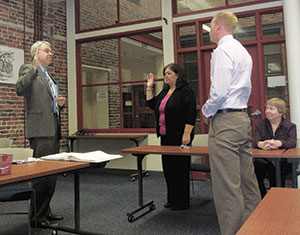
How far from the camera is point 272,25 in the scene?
475 cm

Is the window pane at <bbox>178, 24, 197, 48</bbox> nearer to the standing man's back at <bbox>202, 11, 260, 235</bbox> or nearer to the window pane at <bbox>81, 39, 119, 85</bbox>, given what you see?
the window pane at <bbox>81, 39, 119, 85</bbox>

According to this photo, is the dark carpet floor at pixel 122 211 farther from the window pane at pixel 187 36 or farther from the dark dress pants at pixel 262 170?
the window pane at pixel 187 36

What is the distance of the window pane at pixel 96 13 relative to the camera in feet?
20.3

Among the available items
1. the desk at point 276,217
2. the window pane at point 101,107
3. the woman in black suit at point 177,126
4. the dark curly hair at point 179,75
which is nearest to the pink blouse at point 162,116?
the woman in black suit at point 177,126

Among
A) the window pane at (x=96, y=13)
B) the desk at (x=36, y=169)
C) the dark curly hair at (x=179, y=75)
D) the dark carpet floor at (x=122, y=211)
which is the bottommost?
the dark carpet floor at (x=122, y=211)

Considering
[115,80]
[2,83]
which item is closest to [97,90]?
[115,80]

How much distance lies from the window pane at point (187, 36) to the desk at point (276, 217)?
437 cm

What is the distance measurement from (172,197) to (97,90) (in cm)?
357

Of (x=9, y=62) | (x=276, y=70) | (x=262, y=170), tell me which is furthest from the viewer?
(x=9, y=62)

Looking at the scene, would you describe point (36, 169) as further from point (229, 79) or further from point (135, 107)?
point (135, 107)

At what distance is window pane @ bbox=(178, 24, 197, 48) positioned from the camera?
5.25 meters

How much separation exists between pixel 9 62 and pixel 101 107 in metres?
1.95

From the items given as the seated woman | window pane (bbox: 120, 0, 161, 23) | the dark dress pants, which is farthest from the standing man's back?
window pane (bbox: 120, 0, 161, 23)

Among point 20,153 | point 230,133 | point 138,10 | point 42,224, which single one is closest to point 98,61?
point 138,10
